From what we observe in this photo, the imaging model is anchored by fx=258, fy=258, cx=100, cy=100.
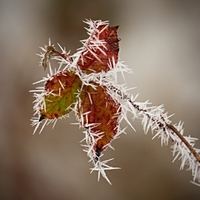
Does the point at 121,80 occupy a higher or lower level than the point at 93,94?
higher

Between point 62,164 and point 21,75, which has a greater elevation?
point 21,75

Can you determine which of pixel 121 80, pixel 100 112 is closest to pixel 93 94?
pixel 100 112

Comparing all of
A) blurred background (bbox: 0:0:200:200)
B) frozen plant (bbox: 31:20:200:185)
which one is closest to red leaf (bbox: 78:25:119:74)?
frozen plant (bbox: 31:20:200:185)

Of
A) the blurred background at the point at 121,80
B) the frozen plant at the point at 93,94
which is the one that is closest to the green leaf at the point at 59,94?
the frozen plant at the point at 93,94

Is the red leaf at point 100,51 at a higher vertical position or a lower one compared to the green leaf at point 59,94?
higher

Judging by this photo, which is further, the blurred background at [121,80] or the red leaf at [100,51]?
the blurred background at [121,80]

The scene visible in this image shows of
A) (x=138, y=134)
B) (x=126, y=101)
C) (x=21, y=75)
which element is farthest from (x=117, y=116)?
(x=21, y=75)

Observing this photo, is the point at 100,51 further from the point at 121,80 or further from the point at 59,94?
the point at 121,80

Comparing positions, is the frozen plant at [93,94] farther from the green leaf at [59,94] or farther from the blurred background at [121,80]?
the blurred background at [121,80]
